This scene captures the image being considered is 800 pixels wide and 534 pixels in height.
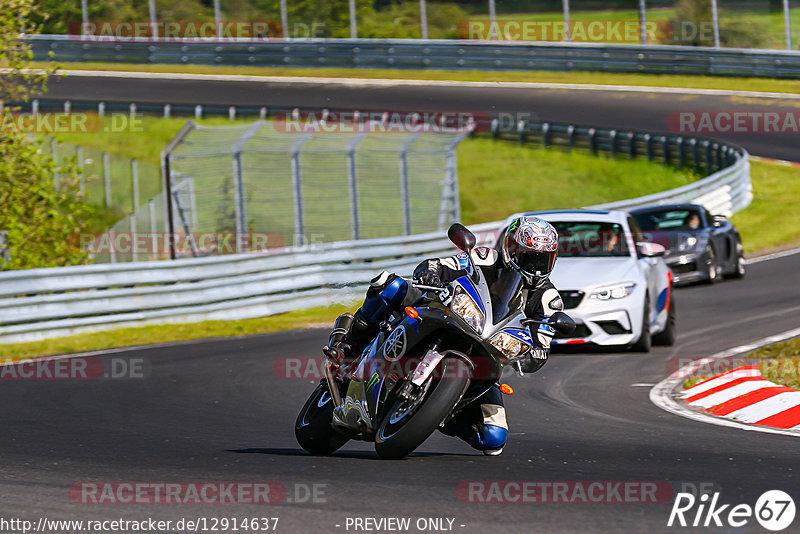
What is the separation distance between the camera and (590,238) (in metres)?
14.5

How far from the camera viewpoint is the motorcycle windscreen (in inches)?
274

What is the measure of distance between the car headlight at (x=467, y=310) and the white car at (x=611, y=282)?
646cm

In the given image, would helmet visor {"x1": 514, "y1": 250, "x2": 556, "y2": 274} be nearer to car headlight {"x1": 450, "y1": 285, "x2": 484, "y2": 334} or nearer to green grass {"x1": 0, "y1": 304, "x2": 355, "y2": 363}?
car headlight {"x1": 450, "y1": 285, "x2": 484, "y2": 334}

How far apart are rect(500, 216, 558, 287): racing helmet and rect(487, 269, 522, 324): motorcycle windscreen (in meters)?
0.06

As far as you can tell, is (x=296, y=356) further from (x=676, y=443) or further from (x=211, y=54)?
(x=211, y=54)

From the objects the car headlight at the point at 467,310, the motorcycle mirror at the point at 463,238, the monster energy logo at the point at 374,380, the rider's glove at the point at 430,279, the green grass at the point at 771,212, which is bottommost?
the green grass at the point at 771,212

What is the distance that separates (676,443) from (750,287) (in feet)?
37.8

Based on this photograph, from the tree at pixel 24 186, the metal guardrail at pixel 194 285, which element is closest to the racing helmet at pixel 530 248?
the metal guardrail at pixel 194 285

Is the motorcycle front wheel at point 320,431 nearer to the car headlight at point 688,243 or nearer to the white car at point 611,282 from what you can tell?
the white car at point 611,282

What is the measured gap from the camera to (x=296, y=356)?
14031mm

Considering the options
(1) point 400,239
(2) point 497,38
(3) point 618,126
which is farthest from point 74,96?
(1) point 400,239

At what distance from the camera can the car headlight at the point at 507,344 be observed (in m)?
6.75

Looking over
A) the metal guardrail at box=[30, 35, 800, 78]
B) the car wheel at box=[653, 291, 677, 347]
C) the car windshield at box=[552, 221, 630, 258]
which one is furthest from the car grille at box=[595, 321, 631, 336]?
the metal guardrail at box=[30, 35, 800, 78]

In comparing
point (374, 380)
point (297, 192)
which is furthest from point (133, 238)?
point (374, 380)
